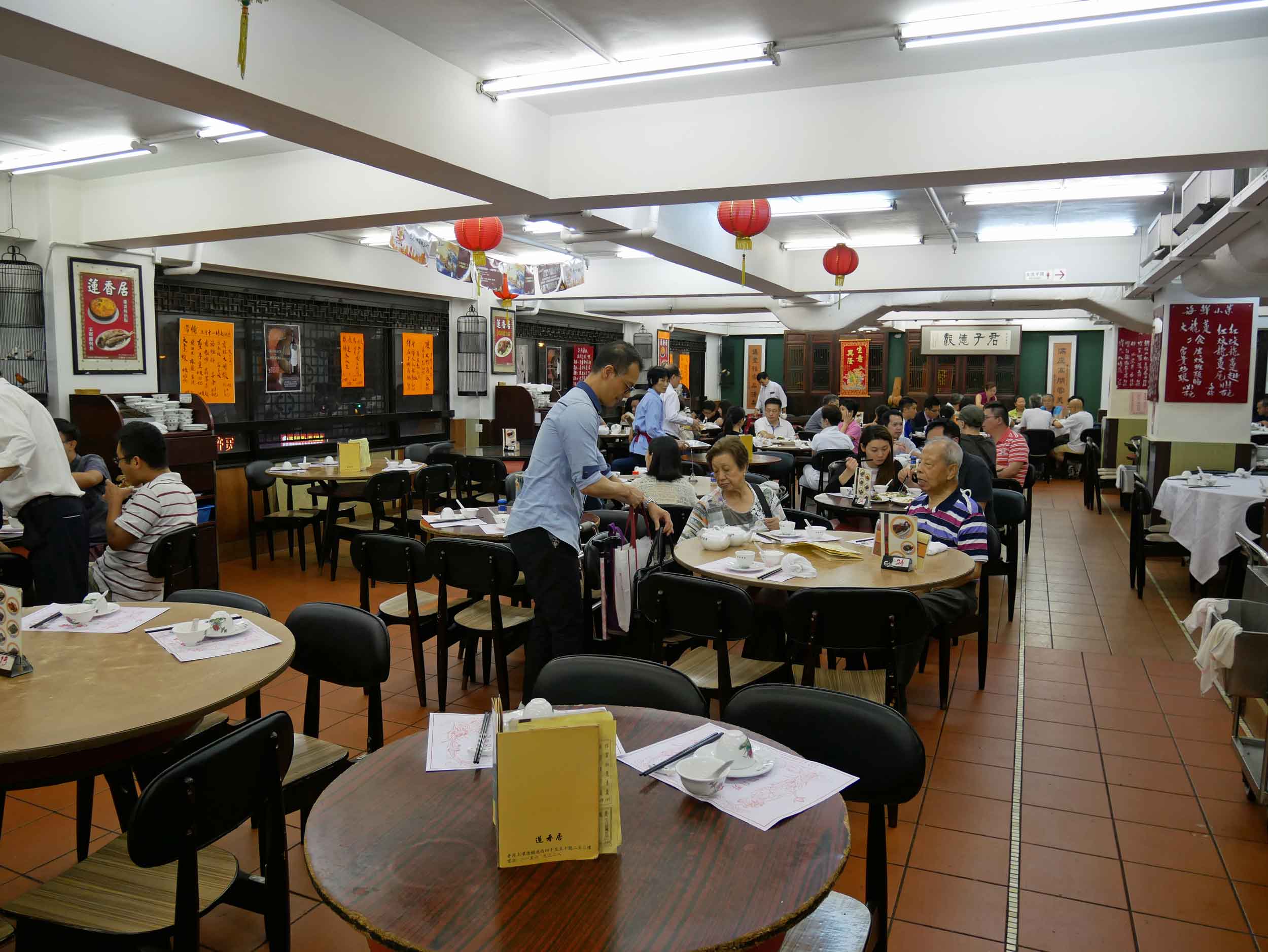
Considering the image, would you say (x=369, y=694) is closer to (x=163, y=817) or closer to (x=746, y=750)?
(x=163, y=817)

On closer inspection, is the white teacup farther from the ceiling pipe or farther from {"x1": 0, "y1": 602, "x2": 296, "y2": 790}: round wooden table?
the ceiling pipe

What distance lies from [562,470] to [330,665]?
1.30 meters

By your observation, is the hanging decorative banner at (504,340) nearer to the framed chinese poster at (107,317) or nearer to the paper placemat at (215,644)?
the framed chinese poster at (107,317)

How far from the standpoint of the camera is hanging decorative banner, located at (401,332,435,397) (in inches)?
421

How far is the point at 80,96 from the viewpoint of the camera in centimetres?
455

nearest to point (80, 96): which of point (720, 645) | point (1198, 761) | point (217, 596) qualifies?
point (217, 596)

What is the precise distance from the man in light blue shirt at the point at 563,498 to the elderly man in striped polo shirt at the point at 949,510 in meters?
1.40

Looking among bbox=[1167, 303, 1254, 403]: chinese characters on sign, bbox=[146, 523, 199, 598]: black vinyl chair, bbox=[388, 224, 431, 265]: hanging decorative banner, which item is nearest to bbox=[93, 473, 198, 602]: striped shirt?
bbox=[146, 523, 199, 598]: black vinyl chair

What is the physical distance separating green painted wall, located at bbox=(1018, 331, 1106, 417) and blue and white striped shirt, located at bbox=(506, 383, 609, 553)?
16.8 m

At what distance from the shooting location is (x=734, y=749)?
71.5 inches

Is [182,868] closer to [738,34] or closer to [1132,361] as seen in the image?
[738,34]

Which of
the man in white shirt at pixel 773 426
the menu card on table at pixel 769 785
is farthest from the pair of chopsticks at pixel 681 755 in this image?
the man in white shirt at pixel 773 426

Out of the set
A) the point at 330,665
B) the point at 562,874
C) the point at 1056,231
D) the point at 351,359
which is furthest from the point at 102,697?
the point at 1056,231

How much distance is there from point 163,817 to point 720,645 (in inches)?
76.4
